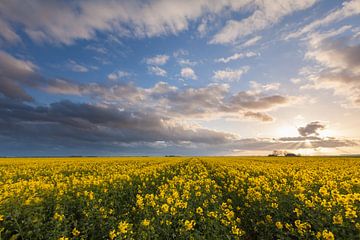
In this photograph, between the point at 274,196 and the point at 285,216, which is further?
the point at 274,196

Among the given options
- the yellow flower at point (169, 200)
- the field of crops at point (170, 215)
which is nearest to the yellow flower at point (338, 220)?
the field of crops at point (170, 215)

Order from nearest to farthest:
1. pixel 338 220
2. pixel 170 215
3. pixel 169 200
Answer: pixel 338 220
pixel 170 215
pixel 169 200

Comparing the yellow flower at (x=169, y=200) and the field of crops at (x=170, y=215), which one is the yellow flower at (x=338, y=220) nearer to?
the field of crops at (x=170, y=215)

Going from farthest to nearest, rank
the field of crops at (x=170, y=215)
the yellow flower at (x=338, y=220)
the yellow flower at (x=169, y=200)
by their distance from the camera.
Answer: the yellow flower at (x=169, y=200) → the field of crops at (x=170, y=215) → the yellow flower at (x=338, y=220)

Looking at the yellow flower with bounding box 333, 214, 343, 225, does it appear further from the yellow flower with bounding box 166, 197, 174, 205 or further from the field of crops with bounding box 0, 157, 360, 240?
the yellow flower with bounding box 166, 197, 174, 205

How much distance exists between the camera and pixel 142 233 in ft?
19.6

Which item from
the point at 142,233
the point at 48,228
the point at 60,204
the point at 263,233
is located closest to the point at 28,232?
the point at 48,228

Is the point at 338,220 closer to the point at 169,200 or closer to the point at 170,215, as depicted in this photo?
the point at 170,215

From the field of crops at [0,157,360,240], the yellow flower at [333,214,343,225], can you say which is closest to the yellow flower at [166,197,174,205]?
the field of crops at [0,157,360,240]

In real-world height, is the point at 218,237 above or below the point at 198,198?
below

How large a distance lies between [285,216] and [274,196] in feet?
4.06

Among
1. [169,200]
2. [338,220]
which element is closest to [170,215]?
[169,200]

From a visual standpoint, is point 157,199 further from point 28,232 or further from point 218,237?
point 28,232

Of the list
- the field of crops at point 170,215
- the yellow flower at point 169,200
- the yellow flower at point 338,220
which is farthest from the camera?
the yellow flower at point 169,200
